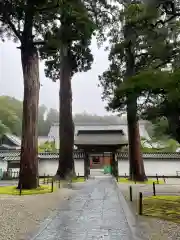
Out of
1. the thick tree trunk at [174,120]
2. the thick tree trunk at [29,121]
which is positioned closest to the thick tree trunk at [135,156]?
the thick tree trunk at [29,121]

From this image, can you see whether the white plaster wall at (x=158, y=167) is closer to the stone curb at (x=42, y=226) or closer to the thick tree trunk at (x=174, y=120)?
the thick tree trunk at (x=174, y=120)

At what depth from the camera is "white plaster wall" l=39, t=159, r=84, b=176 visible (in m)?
33.9

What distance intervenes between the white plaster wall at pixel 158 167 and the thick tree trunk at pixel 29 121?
64.1 ft

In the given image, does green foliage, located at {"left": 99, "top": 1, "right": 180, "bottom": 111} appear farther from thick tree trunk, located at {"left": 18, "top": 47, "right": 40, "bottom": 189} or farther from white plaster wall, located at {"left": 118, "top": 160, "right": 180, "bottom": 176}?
white plaster wall, located at {"left": 118, "top": 160, "right": 180, "bottom": 176}

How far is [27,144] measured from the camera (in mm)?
15797

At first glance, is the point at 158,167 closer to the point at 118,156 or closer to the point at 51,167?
the point at 118,156

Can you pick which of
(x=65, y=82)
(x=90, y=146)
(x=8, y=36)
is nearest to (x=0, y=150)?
(x=90, y=146)

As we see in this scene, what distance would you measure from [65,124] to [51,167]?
11.7 m

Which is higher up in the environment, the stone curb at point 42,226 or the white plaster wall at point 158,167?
the white plaster wall at point 158,167

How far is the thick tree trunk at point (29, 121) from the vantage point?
1555cm

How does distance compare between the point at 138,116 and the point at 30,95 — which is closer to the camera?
the point at 138,116

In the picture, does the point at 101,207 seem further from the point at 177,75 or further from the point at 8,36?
the point at 8,36

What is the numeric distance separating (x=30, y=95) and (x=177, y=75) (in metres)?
9.95

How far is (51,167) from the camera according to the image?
34.4 meters
